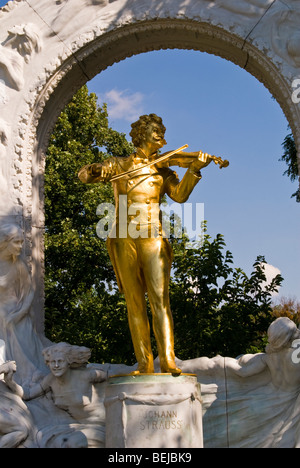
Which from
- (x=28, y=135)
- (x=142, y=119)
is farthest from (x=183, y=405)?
(x=28, y=135)

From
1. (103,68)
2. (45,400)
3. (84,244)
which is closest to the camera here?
(45,400)

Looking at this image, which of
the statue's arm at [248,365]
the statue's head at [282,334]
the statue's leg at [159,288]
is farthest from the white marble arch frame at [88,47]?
the statue's arm at [248,365]

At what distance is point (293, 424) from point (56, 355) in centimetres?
225

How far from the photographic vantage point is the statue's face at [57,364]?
6406 mm

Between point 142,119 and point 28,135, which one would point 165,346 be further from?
point 28,135

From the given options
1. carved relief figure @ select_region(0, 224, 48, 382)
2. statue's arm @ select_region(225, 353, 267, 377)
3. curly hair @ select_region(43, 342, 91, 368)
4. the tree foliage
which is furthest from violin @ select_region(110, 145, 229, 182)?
the tree foliage

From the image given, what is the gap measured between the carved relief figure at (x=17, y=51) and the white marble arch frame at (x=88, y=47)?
0.08ft

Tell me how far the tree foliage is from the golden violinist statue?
4.31m

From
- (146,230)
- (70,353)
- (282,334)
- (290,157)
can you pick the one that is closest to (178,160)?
(146,230)

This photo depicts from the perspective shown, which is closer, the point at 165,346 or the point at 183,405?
the point at 183,405

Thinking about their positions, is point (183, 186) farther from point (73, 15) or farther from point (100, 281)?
point (100, 281)

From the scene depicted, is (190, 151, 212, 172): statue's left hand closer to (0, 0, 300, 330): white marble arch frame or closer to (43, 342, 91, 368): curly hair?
(0, 0, 300, 330): white marble arch frame

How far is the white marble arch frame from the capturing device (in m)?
7.38

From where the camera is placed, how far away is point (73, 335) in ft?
37.8
